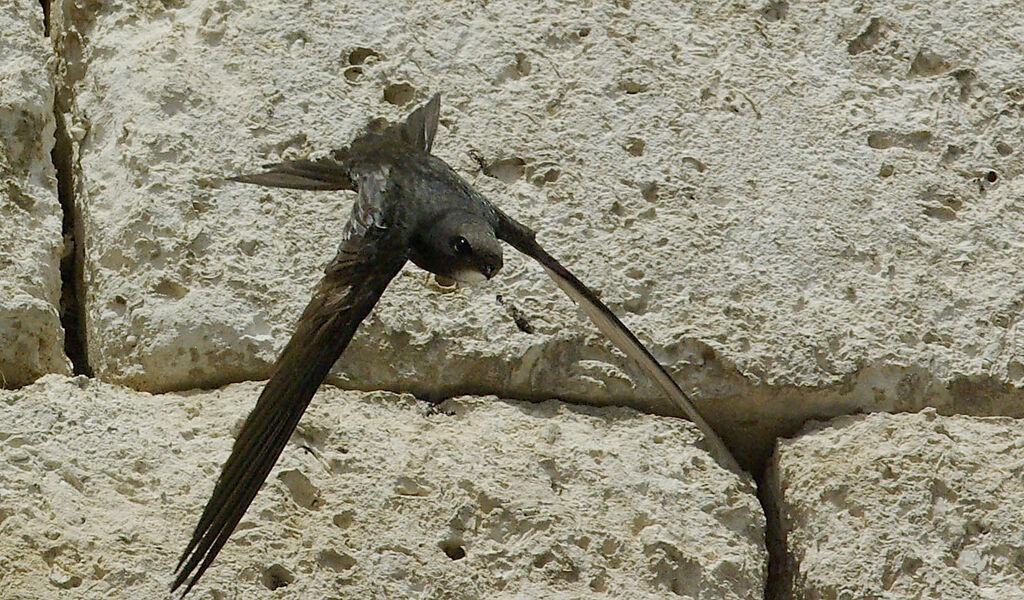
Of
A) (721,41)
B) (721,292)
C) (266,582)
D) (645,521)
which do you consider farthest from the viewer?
(721,41)

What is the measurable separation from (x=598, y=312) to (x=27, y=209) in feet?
2.19

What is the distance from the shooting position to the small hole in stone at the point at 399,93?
2422mm

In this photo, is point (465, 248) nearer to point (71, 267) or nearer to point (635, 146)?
point (635, 146)

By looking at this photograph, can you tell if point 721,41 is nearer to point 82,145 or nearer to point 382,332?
point 382,332

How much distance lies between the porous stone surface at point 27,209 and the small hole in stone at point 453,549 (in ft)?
1.56

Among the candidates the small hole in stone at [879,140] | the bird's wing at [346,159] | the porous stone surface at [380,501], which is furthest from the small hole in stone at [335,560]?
the small hole in stone at [879,140]

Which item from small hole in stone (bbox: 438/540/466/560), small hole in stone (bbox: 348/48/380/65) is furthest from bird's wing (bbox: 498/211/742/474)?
small hole in stone (bbox: 348/48/380/65)

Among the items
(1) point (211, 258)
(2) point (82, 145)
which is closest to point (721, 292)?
(1) point (211, 258)

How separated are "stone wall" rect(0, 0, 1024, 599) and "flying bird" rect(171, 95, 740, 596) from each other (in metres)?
0.09

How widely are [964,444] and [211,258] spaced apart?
843 mm

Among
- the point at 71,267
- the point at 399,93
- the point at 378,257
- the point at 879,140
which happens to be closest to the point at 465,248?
the point at 378,257

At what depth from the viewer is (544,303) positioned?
226 centimetres

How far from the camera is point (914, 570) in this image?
2.12m

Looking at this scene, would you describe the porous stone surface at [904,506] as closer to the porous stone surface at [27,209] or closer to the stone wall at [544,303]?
the stone wall at [544,303]
